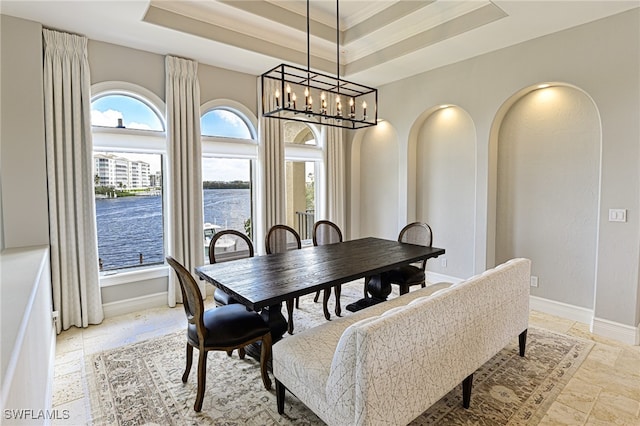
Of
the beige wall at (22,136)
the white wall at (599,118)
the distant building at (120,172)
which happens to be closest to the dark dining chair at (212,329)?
the beige wall at (22,136)

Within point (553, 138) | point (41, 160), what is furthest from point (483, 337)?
point (41, 160)

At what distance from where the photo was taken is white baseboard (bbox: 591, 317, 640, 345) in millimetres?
3154

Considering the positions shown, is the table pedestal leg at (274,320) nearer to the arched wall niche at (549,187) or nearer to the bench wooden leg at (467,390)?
the bench wooden leg at (467,390)

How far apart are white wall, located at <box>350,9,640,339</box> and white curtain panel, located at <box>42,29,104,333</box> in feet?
14.7

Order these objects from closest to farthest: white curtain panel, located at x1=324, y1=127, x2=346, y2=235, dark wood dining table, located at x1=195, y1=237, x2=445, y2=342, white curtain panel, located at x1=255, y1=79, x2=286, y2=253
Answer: dark wood dining table, located at x1=195, y1=237, x2=445, y2=342 → white curtain panel, located at x1=255, y1=79, x2=286, y2=253 → white curtain panel, located at x1=324, y1=127, x2=346, y2=235

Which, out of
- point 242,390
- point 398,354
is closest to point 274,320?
point 242,390

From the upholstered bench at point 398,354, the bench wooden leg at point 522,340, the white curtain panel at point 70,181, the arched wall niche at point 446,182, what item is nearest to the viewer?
the upholstered bench at point 398,354

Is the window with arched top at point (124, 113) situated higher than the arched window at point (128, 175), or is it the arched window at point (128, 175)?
the window with arched top at point (124, 113)

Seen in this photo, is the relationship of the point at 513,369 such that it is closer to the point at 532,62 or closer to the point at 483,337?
the point at 483,337

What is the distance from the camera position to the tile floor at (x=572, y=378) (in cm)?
220

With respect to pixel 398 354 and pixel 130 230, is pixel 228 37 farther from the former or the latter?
pixel 398 354

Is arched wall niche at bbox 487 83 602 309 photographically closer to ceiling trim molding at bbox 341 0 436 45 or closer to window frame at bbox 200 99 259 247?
ceiling trim molding at bbox 341 0 436 45

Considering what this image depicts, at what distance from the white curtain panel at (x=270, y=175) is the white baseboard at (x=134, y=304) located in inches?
59.3

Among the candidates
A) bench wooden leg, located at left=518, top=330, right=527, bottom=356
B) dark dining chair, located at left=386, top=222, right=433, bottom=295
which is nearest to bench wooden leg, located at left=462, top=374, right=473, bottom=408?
bench wooden leg, located at left=518, top=330, right=527, bottom=356
